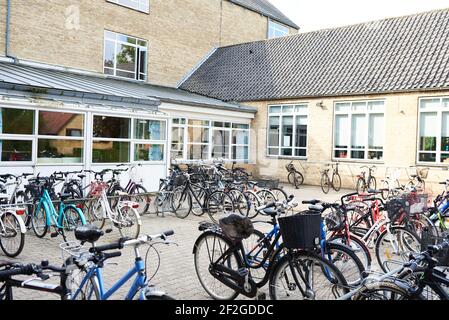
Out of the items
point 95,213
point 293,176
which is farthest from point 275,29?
point 95,213

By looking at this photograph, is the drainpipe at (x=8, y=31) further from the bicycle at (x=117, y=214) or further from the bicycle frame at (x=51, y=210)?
the bicycle frame at (x=51, y=210)

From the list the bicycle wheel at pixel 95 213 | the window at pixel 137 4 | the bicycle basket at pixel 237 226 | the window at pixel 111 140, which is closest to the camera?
the bicycle basket at pixel 237 226

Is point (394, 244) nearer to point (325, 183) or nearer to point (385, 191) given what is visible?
point (385, 191)

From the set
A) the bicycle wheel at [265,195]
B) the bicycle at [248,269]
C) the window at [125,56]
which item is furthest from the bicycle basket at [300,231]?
the window at [125,56]

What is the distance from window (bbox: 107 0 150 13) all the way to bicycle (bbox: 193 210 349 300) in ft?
54.8

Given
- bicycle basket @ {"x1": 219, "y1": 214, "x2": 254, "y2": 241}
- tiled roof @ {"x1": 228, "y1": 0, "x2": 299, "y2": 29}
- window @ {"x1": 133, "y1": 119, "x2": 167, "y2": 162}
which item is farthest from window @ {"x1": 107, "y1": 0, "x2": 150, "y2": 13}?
bicycle basket @ {"x1": 219, "y1": 214, "x2": 254, "y2": 241}

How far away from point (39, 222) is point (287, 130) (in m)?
12.3

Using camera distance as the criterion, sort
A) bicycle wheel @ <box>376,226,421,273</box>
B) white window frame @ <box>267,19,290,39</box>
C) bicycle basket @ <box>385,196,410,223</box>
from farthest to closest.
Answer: white window frame @ <box>267,19,290,39</box> → bicycle basket @ <box>385,196,410,223</box> → bicycle wheel @ <box>376,226,421,273</box>

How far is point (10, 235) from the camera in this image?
20.1 ft

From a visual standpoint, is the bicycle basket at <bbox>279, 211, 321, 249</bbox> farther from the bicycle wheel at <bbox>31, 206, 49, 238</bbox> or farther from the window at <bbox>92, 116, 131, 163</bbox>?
the window at <bbox>92, 116, 131, 163</bbox>

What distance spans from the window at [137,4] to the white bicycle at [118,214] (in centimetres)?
1353

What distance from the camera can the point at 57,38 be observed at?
16.8 metres

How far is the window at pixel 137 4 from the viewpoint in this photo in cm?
1926

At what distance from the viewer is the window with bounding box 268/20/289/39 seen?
27422 millimetres
